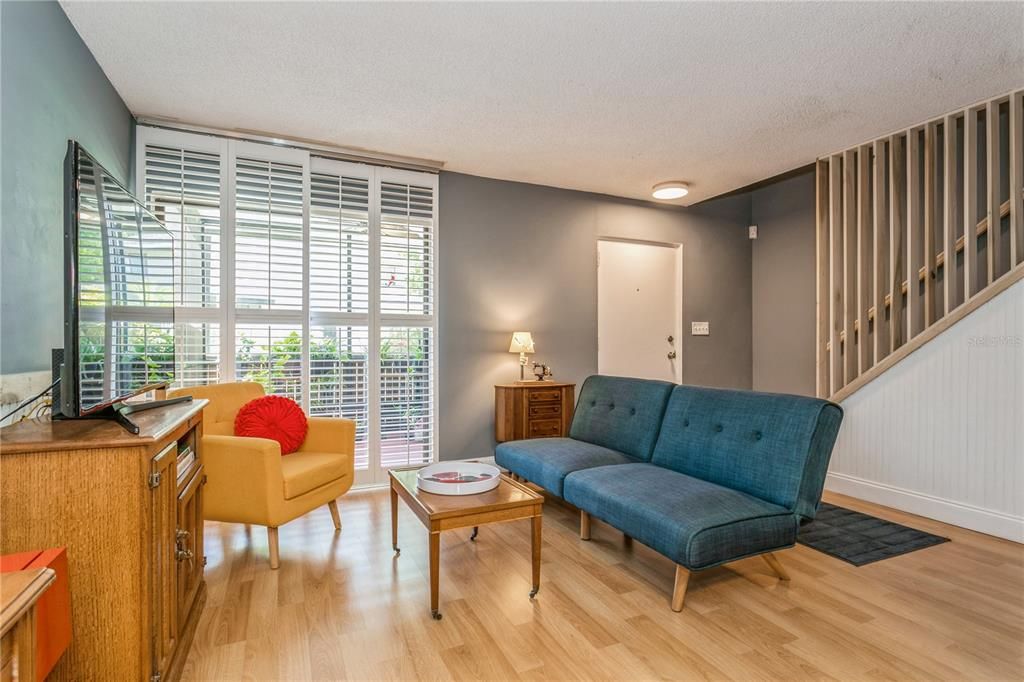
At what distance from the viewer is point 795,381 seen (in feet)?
17.1

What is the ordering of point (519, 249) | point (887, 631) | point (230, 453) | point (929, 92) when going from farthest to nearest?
point (519, 249) → point (929, 92) → point (230, 453) → point (887, 631)

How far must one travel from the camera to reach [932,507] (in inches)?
128

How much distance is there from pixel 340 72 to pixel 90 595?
250 centimetres

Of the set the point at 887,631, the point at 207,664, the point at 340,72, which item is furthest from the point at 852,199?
the point at 207,664

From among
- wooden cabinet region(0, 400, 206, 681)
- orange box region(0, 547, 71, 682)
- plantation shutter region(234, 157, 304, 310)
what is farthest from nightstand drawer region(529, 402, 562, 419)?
orange box region(0, 547, 71, 682)

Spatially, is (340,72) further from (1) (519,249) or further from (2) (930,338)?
(2) (930,338)

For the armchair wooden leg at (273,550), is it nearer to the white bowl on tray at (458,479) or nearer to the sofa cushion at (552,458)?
the white bowl on tray at (458,479)

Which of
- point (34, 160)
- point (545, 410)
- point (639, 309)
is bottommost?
point (545, 410)

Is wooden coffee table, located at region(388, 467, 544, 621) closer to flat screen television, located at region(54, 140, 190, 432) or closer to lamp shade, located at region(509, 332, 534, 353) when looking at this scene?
flat screen television, located at region(54, 140, 190, 432)

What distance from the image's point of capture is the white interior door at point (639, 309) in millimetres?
5004

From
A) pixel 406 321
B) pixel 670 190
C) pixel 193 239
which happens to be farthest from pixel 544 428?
pixel 193 239

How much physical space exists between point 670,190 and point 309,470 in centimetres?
382

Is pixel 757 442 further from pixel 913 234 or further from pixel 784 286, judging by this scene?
pixel 784 286

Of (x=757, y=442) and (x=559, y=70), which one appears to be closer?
(x=757, y=442)
